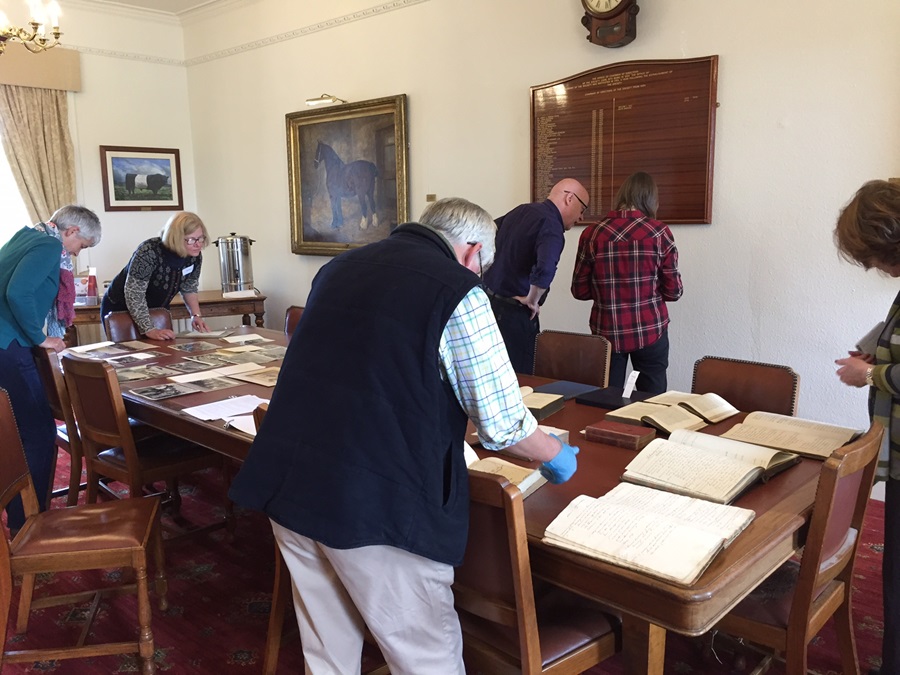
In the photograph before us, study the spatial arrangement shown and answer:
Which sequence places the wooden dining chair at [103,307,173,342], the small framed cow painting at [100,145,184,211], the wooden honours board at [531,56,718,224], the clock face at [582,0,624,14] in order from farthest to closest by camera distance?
the small framed cow painting at [100,145,184,211] → the wooden dining chair at [103,307,173,342] → the clock face at [582,0,624,14] → the wooden honours board at [531,56,718,224]

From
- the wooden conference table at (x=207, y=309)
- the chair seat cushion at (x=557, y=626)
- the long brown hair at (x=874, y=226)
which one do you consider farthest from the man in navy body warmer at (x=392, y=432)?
the wooden conference table at (x=207, y=309)

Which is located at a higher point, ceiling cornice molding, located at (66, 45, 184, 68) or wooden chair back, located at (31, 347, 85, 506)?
ceiling cornice molding, located at (66, 45, 184, 68)

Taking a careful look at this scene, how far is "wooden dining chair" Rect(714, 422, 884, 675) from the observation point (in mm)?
1479

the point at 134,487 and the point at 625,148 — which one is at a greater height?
the point at 625,148

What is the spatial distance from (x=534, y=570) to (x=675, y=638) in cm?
115

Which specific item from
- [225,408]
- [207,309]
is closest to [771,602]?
[225,408]

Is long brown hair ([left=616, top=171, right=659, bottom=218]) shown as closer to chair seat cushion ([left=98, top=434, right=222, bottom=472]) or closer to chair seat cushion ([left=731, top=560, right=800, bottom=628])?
chair seat cushion ([left=731, top=560, right=800, bottom=628])

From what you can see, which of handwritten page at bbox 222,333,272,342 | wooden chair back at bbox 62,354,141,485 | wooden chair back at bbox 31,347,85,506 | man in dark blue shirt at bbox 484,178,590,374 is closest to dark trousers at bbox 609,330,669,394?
man in dark blue shirt at bbox 484,178,590,374

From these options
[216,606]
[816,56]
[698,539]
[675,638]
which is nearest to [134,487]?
[216,606]

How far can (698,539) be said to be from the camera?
1.33 meters

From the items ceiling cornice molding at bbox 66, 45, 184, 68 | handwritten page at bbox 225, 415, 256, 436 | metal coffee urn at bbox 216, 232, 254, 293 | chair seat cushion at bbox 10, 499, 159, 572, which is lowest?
chair seat cushion at bbox 10, 499, 159, 572

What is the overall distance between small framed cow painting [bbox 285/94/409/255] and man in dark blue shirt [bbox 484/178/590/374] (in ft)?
5.20

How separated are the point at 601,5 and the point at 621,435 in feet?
8.78

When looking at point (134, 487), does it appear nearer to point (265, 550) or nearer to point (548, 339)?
point (265, 550)
